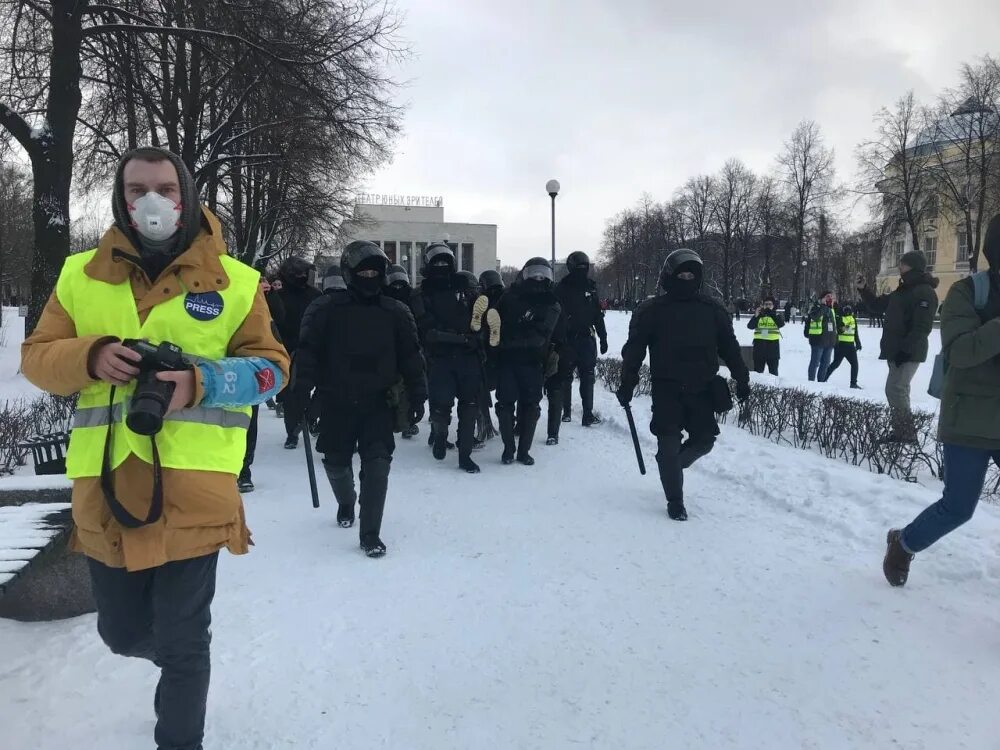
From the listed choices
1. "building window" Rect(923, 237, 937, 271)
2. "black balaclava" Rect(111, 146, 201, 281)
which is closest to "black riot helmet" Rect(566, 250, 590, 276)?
"black balaclava" Rect(111, 146, 201, 281)

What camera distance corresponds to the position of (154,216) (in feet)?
6.94

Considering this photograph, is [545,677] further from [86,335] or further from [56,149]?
[56,149]

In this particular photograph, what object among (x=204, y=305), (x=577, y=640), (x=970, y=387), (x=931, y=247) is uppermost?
(x=931, y=247)

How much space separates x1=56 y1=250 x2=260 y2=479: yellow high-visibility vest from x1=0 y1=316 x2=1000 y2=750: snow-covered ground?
1157 millimetres

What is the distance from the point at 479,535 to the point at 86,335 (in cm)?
328

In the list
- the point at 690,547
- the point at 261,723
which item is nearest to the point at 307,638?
the point at 261,723

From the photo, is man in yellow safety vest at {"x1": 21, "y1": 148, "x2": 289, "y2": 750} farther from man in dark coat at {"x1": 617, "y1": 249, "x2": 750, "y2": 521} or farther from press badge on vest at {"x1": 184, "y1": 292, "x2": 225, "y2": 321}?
man in dark coat at {"x1": 617, "y1": 249, "x2": 750, "y2": 521}

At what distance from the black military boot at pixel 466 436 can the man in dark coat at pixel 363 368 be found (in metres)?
2.26

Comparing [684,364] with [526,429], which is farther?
[526,429]

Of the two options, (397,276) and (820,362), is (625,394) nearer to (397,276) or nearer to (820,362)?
(397,276)

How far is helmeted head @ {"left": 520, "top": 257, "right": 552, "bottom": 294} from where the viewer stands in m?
7.10

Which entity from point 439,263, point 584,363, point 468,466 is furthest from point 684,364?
point 584,363

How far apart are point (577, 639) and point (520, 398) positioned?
3.88 meters

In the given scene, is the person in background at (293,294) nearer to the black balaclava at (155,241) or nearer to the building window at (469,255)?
the black balaclava at (155,241)
